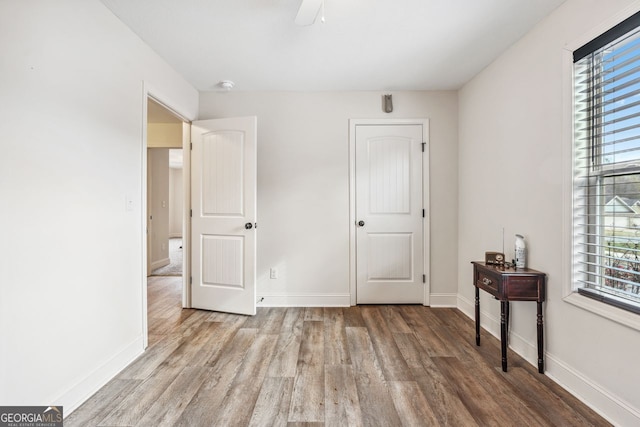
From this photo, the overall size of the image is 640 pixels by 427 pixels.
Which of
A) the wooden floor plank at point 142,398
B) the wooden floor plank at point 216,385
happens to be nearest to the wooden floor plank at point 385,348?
the wooden floor plank at point 216,385

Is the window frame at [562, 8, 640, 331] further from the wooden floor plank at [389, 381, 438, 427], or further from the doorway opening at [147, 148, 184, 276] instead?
the doorway opening at [147, 148, 184, 276]

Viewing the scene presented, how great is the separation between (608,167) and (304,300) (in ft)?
9.18

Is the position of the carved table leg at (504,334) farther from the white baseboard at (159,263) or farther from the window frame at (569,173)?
the white baseboard at (159,263)

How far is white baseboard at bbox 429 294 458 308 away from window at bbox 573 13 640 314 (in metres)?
1.61

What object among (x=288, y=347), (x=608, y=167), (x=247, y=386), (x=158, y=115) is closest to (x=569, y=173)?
(x=608, y=167)

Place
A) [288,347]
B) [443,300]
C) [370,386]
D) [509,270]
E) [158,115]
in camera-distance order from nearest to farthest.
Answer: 1. [370,386]
2. [509,270]
3. [288,347]
4. [443,300]
5. [158,115]

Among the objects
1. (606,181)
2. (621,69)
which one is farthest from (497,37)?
(606,181)

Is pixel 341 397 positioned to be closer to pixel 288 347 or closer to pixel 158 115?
pixel 288 347

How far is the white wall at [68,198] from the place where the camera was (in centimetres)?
136

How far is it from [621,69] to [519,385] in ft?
6.44

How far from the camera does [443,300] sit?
10.9 ft

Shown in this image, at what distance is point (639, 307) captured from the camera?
1476 millimetres

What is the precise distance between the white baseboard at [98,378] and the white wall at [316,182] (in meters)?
1.39

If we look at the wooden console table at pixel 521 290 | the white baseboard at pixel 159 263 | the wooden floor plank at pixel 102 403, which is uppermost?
the wooden console table at pixel 521 290
